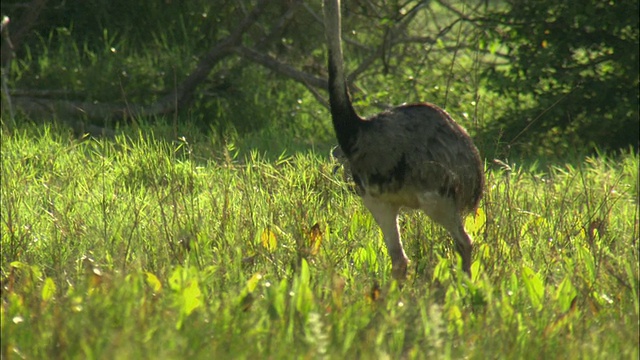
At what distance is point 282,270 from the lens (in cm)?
464

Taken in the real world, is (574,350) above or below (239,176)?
above

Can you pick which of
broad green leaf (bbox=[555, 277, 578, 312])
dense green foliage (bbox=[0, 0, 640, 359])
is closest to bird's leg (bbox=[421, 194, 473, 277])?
dense green foliage (bbox=[0, 0, 640, 359])

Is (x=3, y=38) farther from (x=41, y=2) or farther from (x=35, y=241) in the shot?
(x=35, y=241)

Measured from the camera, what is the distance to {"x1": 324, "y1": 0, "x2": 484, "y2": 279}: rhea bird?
4.39m

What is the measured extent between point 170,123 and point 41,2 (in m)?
1.38

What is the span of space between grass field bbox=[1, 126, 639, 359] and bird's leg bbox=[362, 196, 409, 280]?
0.33ft

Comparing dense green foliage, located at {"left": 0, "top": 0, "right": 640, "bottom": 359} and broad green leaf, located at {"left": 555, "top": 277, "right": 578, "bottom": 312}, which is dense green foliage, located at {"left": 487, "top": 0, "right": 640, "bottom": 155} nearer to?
dense green foliage, located at {"left": 0, "top": 0, "right": 640, "bottom": 359}

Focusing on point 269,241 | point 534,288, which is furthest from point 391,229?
point 534,288

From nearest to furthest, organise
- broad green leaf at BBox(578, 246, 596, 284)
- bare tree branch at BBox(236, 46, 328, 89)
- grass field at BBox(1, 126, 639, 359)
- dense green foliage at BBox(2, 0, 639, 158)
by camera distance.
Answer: grass field at BBox(1, 126, 639, 359) → broad green leaf at BBox(578, 246, 596, 284) → dense green foliage at BBox(2, 0, 639, 158) → bare tree branch at BBox(236, 46, 328, 89)

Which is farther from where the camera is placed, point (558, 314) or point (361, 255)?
point (361, 255)

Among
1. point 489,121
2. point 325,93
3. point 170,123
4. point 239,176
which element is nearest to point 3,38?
point 170,123

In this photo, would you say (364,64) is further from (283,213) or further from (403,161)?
(403,161)

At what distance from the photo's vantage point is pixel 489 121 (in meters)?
8.70

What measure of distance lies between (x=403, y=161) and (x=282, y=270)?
723mm
